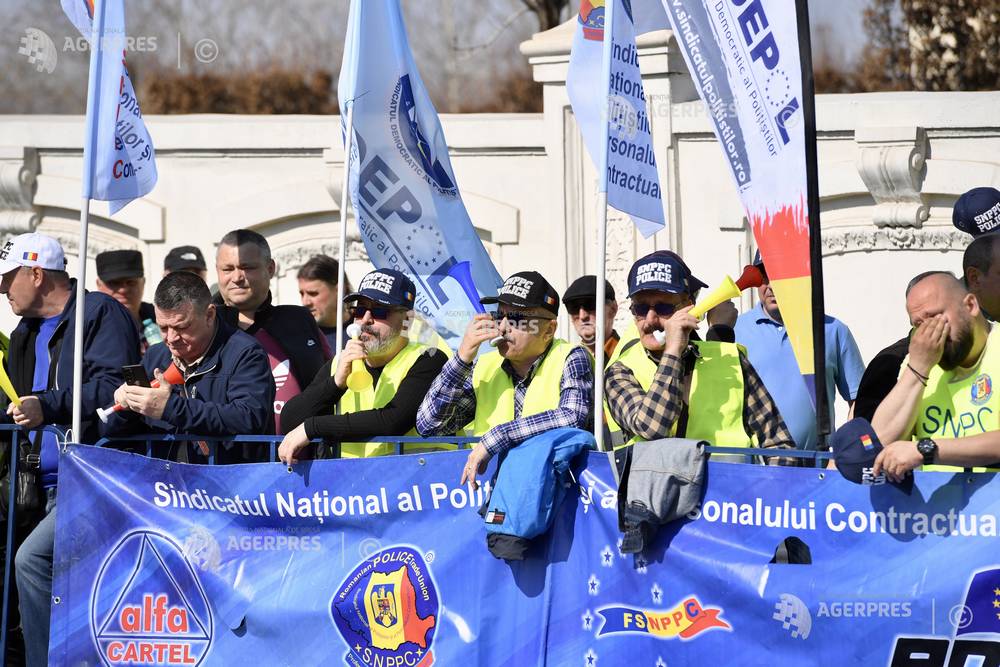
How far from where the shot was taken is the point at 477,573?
19.7ft

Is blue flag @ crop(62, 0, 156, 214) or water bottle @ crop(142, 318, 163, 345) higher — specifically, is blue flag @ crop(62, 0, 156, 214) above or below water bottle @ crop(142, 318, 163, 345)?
above

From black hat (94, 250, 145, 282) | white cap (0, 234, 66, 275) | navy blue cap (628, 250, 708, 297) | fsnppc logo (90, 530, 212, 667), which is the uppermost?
black hat (94, 250, 145, 282)

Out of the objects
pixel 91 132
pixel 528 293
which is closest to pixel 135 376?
pixel 91 132

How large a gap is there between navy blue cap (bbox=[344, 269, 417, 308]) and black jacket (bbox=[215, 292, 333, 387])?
2.88 feet

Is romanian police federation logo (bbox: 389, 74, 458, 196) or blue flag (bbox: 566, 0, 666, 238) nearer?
blue flag (bbox: 566, 0, 666, 238)

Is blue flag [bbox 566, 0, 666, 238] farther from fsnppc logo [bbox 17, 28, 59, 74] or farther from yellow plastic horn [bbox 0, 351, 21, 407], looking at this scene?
fsnppc logo [bbox 17, 28, 59, 74]

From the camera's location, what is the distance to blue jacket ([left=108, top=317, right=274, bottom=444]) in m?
6.53

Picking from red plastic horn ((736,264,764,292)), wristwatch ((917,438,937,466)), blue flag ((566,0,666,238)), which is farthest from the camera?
red plastic horn ((736,264,764,292))

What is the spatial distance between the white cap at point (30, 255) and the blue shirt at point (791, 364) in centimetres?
325

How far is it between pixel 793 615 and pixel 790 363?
87.7 inches

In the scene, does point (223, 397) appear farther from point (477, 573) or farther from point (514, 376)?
point (477, 573)

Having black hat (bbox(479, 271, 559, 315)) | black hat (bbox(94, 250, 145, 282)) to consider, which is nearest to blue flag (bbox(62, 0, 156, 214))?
black hat (bbox(94, 250, 145, 282))

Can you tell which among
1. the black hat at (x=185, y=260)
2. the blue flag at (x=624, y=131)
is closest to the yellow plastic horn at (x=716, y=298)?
the blue flag at (x=624, y=131)

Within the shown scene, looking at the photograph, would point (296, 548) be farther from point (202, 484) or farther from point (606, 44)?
point (606, 44)
